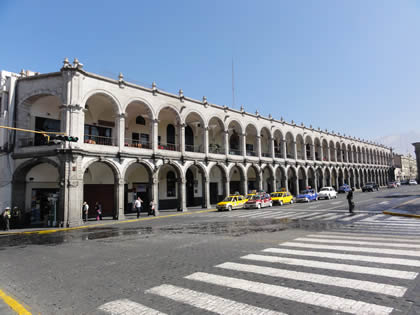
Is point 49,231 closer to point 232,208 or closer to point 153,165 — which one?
point 153,165

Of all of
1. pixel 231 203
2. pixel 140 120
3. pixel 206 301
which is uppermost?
pixel 140 120

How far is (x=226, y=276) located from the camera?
20.9 ft

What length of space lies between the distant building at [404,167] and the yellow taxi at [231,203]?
292 ft

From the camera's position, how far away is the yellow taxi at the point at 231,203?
27.7 metres

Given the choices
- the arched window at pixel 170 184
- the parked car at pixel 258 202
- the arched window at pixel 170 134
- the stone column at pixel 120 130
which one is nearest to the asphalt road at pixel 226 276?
the stone column at pixel 120 130

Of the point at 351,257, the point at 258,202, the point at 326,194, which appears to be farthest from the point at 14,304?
the point at 326,194

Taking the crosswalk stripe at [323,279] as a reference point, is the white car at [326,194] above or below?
Answer: above

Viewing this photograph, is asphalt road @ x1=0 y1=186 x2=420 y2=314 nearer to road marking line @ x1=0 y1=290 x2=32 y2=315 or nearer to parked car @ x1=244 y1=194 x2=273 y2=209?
road marking line @ x1=0 y1=290 x2=32 y2=315

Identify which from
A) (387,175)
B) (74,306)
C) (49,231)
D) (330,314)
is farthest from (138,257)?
(387,175)

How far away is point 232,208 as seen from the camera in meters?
28.6

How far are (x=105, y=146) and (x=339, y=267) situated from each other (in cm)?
2046

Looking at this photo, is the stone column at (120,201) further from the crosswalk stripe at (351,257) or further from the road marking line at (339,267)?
the road marking line at (339,267)

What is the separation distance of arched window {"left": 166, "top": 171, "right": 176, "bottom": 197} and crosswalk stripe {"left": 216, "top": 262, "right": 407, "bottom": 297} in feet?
83.2

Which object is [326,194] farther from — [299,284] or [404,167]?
[404,167]
